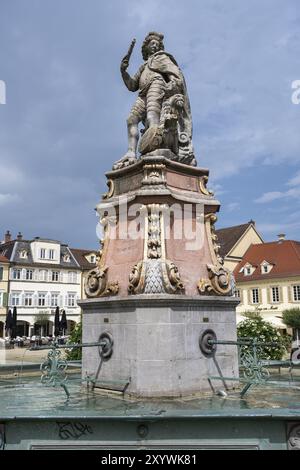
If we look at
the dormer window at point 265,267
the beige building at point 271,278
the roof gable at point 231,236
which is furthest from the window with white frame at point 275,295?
the roof gable at point 231,236

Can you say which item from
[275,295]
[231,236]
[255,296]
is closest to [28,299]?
[231,236]

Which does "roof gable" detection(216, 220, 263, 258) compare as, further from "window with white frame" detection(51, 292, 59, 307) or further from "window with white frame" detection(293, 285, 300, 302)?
"window with white frame" detection(51, 292, 59, 307)

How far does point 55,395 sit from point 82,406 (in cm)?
112

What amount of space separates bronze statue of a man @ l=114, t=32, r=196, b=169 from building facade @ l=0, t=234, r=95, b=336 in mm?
44771

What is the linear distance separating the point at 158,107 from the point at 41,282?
159 ft

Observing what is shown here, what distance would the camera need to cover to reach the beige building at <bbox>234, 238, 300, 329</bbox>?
137 ft

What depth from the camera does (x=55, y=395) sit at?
736 centimetres

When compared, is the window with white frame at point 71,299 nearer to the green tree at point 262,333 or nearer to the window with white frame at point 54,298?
the window with white frame at point 54,298

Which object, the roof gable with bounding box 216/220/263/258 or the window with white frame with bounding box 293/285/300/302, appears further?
the roof gable with bounding box 216/220/263/258

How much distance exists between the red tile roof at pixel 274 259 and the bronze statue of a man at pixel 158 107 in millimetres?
34522

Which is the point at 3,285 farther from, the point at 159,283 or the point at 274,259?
the point at 159,283

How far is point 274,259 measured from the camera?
4531 cm

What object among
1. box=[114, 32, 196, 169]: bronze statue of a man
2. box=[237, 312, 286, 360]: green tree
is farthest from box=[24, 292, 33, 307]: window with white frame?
box=[114, 32, 196, 169]: bronze statue of a man
